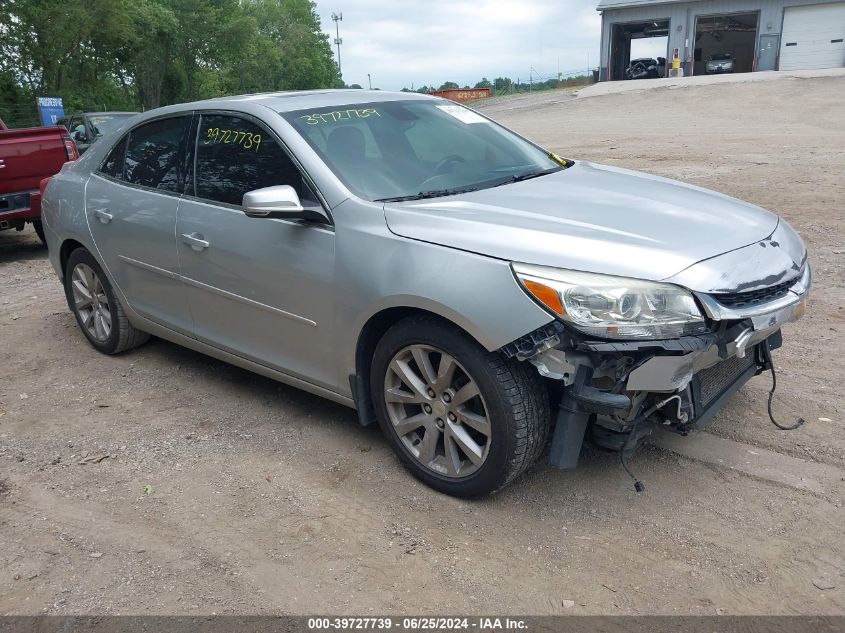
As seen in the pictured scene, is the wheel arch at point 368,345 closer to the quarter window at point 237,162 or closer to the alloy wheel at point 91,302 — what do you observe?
the quarter window at point 237,162

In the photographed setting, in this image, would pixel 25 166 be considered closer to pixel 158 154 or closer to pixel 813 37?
pixel 158 154

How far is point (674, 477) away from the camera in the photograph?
346cm

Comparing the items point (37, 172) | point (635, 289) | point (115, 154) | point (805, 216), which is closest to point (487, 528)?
point (635, 289)

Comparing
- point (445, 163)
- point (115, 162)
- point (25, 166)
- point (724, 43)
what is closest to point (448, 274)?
point (445, 163)

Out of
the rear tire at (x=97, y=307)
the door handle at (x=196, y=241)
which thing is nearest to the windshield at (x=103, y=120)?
the rear tire at (x=97, y=307)

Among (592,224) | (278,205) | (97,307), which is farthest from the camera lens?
(97,307)

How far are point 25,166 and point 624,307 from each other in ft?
26.2

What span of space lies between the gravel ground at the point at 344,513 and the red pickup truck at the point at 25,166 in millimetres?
3993

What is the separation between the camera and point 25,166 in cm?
859

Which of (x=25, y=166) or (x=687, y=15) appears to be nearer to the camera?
(x=25, y=166)

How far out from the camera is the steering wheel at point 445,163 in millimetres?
3872

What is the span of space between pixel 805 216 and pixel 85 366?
7201 millimetres

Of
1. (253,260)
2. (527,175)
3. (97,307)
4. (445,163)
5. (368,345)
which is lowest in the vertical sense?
(97,307)

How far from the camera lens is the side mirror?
342cm
